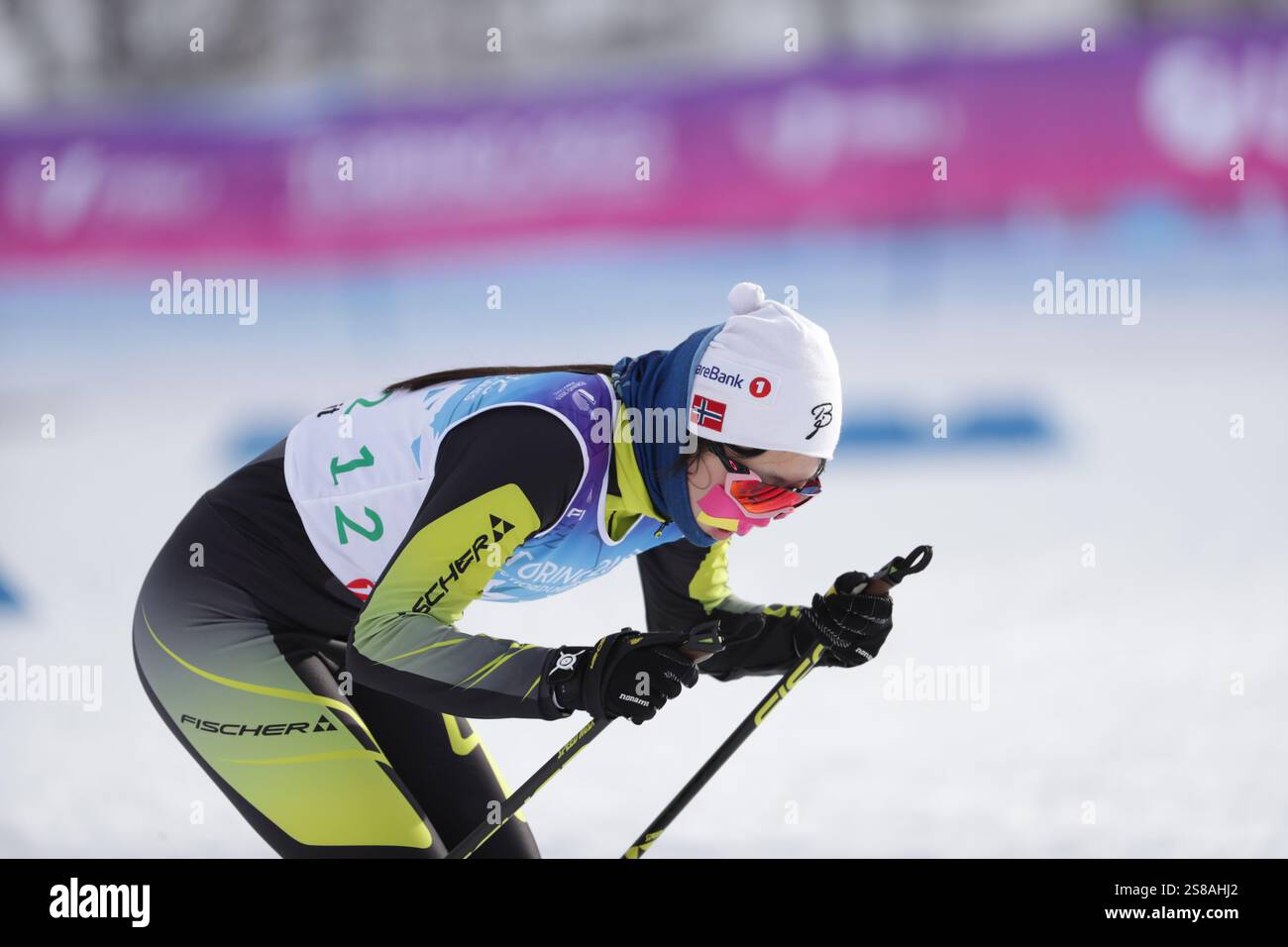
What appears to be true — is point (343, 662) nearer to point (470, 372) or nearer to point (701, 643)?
point (470, 372)

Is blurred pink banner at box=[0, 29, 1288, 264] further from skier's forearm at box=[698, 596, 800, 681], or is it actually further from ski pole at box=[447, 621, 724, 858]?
ski pole at box=[447, 621, 724, 858]

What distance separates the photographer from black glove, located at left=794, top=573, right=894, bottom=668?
1.97 meters

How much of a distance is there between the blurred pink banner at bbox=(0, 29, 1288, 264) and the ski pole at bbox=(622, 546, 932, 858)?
2850 mm

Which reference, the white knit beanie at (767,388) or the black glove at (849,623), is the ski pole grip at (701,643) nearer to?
the white knit beanie at (767,388)

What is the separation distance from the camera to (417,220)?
16.2ft

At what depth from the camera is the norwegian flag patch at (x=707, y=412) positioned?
1.68 m

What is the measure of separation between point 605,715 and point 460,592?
22 cm

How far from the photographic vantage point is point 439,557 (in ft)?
5.03

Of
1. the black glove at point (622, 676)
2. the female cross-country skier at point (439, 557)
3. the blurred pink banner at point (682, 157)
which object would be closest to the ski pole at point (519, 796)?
the female cross-country skier at point (439, 557)

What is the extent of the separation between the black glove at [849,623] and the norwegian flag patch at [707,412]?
0.43 meters

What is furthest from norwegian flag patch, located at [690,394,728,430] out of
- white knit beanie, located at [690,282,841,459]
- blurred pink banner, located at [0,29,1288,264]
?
blurred pink banner, located at [0,29,1288,264]

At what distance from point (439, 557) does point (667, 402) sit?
0.36 meters

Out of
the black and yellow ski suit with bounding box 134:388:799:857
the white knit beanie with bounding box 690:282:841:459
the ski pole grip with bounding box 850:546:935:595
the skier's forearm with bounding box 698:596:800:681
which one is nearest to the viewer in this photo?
the black and yellow ski suit with bounding box 134:388:799:857

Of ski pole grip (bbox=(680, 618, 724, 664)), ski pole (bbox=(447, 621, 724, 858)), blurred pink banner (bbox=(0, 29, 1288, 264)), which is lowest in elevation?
ski pole (bbox=(447, 621, 724, 858))
